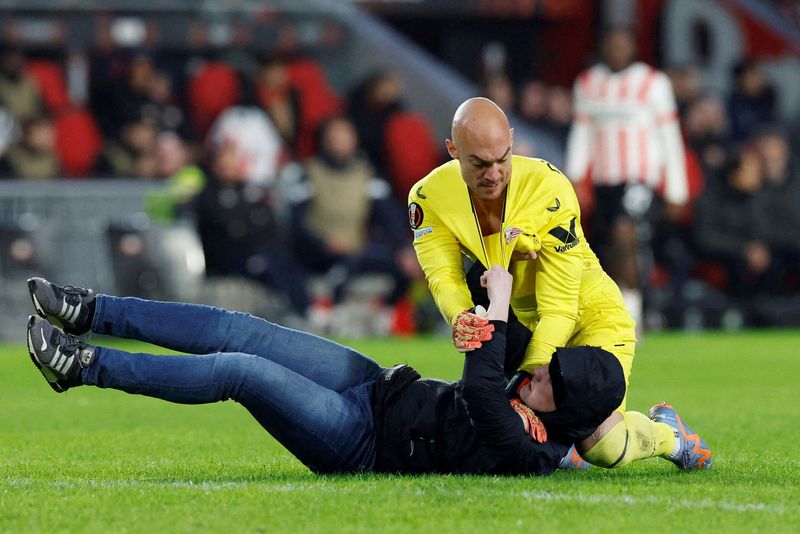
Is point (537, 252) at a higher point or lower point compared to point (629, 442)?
higher

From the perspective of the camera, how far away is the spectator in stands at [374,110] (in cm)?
1764

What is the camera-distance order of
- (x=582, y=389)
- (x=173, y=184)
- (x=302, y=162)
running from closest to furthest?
(x=582, y=389)
(x=173, y=184)
(x=302, y=162)

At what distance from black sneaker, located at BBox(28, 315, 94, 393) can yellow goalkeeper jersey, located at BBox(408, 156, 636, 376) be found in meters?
1.41

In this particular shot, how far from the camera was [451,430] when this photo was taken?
614 cm

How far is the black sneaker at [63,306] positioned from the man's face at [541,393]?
1673mm

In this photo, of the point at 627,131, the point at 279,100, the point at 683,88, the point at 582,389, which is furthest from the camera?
the point at 683,88

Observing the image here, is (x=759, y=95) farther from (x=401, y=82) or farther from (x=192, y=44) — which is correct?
(x=192, y=44)

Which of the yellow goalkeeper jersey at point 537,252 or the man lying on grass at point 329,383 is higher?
the yellow goalkeeper jersey at point 537,252

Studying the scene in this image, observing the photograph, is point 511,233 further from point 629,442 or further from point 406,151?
point 406,151

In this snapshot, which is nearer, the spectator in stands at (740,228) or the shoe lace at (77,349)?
the shoe lace at (77,349)

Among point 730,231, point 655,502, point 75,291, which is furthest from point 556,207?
point 730,231

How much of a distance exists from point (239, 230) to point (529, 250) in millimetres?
9400

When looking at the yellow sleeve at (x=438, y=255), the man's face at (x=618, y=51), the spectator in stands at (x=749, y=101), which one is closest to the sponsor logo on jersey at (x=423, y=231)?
the yellow sleeve at (x=438, y=255)

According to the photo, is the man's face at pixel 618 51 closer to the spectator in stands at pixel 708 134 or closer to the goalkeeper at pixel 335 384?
the spectator in stands at pixel 708 134
